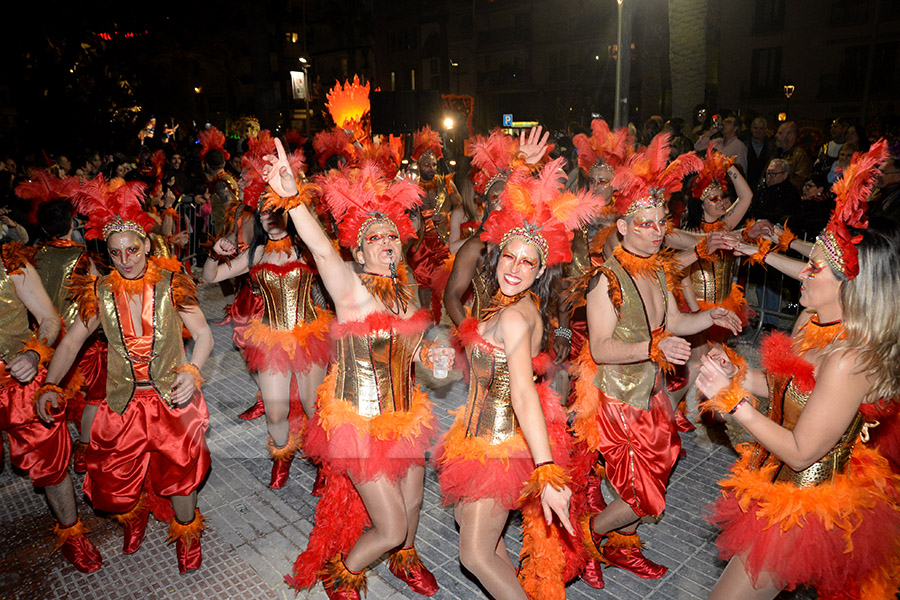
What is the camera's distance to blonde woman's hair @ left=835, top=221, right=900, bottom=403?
2266 mm

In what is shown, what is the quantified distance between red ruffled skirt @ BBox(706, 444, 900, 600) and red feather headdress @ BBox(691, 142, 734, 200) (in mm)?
3134

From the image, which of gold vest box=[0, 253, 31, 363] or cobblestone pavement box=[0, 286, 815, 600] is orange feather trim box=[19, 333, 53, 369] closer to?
gold vest box=[0, 253, 31, 363]

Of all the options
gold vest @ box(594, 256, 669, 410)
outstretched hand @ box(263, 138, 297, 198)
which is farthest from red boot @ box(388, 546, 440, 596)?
outstretched hand @ box(263, 138, 297, 198)

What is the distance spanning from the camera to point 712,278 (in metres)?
5.22

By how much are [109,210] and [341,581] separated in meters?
2.45

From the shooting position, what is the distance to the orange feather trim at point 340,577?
10.7 ft

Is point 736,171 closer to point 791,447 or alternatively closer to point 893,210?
point 893,210

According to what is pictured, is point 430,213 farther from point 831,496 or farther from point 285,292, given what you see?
point 831,496

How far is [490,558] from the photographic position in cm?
282

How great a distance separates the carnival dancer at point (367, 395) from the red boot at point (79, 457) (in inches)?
95.0

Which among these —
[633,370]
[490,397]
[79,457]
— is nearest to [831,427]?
[633,370]

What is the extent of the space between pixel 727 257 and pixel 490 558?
11.7 ft

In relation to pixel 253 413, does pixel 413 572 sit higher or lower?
lower


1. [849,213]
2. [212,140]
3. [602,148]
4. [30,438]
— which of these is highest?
[212,140]
